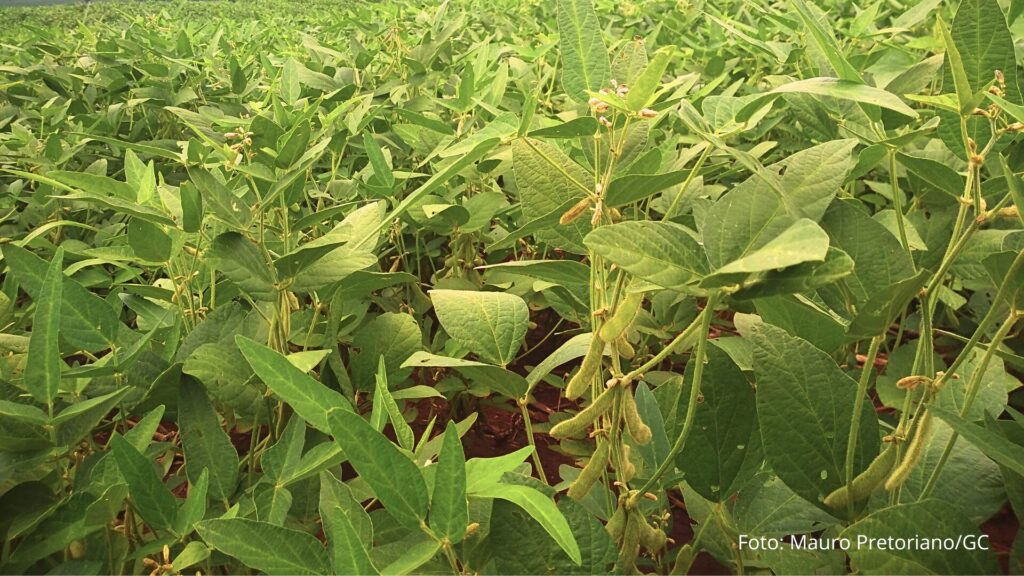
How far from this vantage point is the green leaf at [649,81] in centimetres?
52

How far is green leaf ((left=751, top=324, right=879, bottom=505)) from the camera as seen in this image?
22.2 inches

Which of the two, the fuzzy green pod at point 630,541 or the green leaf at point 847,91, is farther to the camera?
the fuzzy green pod at point 630,541

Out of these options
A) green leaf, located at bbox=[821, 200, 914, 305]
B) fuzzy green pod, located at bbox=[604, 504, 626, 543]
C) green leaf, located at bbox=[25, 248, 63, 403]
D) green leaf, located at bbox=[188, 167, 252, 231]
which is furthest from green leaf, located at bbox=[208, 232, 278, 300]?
green leaf, located at bbox=[821, 200, 914, 305]

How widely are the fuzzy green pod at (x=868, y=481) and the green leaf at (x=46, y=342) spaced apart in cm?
59

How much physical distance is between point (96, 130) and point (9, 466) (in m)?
1.23

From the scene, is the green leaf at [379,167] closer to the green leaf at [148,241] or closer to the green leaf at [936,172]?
the green leaf at [148,241]

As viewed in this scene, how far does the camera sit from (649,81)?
54 cm

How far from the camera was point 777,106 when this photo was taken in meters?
1.19

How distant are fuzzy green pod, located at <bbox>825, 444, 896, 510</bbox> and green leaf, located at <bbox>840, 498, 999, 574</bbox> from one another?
0.04 m

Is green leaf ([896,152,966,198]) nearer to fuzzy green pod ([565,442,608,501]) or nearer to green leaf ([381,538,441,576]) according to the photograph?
fuzzy green pod ([565,442,608,501])

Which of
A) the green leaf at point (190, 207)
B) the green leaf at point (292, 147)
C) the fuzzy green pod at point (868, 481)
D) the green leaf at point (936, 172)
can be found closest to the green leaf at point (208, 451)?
the green leaf at point (190, 207)

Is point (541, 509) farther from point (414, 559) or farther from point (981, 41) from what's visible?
point (981, 41)

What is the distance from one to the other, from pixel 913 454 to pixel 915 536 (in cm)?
5

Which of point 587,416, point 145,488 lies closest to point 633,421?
point 587,416
